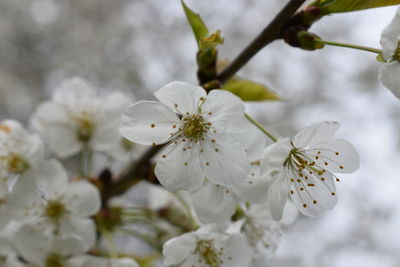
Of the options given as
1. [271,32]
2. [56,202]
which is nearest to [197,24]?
[271,32]

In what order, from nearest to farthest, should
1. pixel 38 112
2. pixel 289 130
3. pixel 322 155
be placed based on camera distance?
pixel 322 155 → pixel 38 112 → pixel 289 130

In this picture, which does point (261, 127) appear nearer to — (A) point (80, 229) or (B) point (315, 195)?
(B) point (315, 195)

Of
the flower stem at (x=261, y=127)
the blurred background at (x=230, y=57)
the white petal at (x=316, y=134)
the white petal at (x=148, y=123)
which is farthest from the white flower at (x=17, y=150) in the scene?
the blurred background at (x=230, y=57)

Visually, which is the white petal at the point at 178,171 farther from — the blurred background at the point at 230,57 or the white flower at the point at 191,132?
the blurred background at the point at 230,57

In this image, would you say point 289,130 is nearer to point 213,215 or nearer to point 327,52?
point 327,52

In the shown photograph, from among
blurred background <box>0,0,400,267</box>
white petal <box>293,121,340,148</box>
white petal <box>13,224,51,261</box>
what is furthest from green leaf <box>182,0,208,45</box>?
blurred background <box>0,0,400,267</box>

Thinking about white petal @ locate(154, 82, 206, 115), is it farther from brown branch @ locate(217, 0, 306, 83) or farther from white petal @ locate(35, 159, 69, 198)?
white petal @ locate(35, 159, 69, 198)

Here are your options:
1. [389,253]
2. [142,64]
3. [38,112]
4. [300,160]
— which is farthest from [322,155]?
[389,253]
